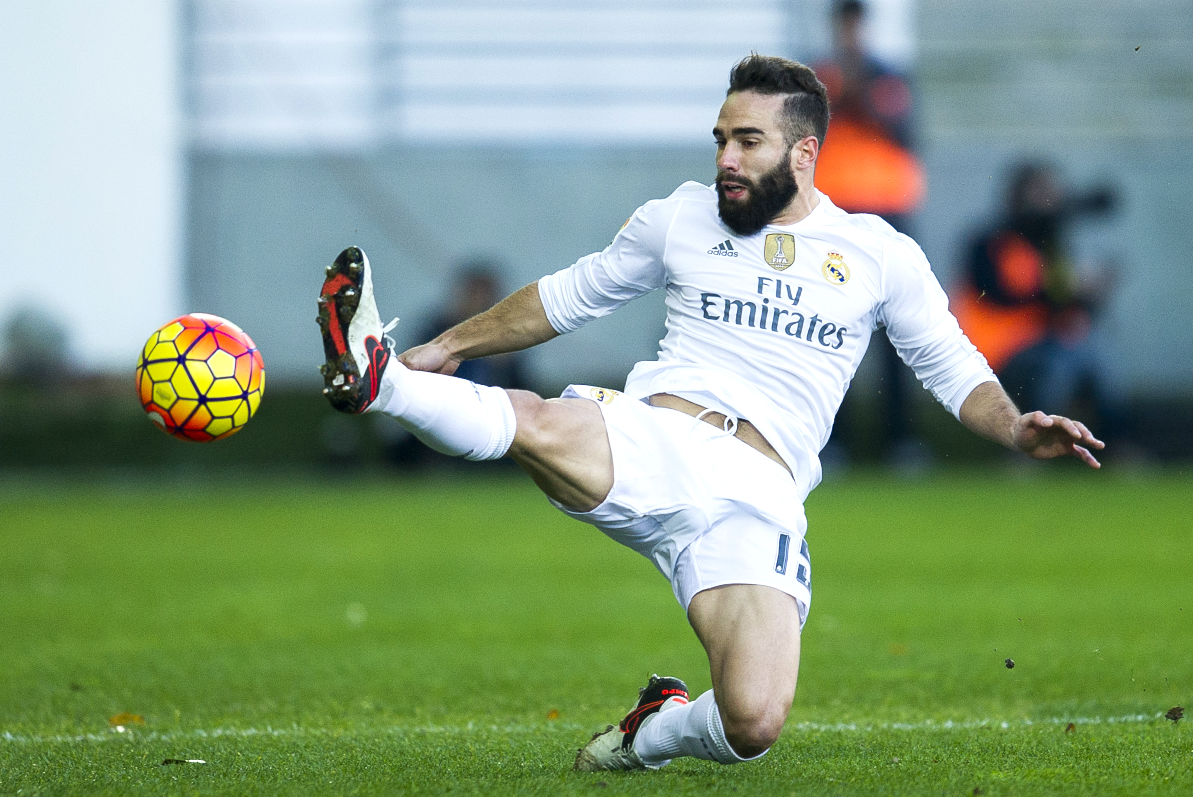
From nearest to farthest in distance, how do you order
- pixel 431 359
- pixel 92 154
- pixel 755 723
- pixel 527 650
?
pixel 755 723
pixel 431 359
pixel 527 650
pixel 92 154

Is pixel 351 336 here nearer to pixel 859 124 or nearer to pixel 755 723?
pixel 755 723

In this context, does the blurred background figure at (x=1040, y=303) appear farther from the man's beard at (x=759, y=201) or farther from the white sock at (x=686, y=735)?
the white sock at (x=686, y=735)

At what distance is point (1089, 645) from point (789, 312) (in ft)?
10.6

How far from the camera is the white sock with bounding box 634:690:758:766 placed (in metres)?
4.28

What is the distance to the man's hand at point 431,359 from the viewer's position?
4.45 meters

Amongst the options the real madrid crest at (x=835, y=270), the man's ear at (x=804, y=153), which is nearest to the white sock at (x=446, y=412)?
the real madrid crest at (x=835, y=270)

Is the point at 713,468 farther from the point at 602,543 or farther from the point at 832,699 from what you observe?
the point at 602,543

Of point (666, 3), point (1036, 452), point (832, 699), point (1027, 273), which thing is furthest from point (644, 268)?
point (666, 3)

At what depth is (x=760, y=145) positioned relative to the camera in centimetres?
455

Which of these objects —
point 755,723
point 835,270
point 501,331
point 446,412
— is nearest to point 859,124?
point 835,270

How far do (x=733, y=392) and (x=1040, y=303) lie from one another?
12.4 metres

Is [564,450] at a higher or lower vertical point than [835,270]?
lower

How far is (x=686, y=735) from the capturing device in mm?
4355

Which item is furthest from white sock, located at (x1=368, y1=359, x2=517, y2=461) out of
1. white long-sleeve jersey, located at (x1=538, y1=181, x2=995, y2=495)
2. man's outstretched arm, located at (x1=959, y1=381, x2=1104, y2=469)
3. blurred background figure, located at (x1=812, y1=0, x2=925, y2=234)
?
blurred background figure, located at (x1=812, y1=0, x2=925, y2=234)
